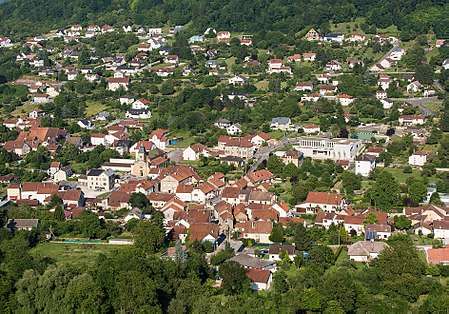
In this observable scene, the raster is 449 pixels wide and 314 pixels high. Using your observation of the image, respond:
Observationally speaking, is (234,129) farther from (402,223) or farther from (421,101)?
(402,223)

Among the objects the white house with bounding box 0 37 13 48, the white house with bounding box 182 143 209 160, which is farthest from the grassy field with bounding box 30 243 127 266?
the white house with bounding box 0 37 13 48

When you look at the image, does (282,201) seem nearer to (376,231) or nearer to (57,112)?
(376,231)

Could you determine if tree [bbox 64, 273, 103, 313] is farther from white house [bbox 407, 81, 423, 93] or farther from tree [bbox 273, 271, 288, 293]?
white house [bbox 407, 81, 423, 93]

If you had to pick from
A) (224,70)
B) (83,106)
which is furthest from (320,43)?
(83,106)

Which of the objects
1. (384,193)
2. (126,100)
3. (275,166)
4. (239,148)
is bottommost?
(126,100)

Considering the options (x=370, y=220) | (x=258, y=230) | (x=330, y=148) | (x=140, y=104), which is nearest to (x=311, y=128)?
Answer: (x=330, y=148)

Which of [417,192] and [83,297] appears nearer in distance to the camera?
[83,297]

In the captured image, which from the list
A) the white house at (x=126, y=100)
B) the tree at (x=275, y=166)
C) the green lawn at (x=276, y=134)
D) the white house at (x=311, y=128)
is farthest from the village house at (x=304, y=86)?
the tree at (x=275, y=166)

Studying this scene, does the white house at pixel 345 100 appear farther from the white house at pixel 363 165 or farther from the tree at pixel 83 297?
the tree at pixel 83 297
